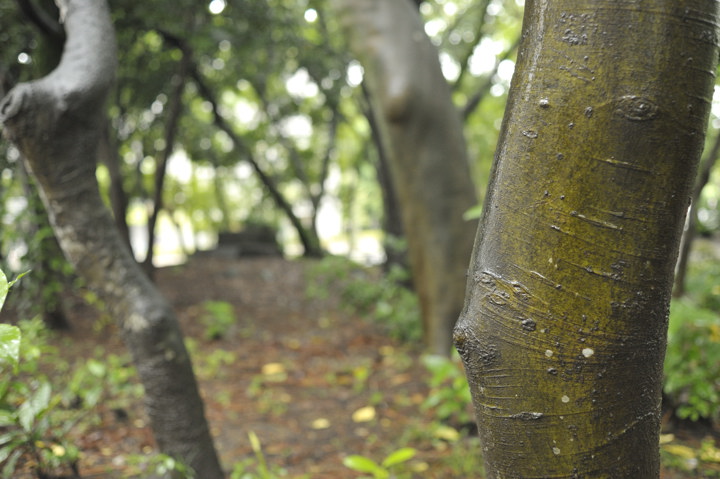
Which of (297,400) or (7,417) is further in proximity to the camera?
(297,400)

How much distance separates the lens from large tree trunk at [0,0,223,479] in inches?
79.2

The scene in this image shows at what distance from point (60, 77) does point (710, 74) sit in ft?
6.76

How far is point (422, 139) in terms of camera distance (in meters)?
4.54

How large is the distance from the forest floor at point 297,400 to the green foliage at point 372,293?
0.56ft

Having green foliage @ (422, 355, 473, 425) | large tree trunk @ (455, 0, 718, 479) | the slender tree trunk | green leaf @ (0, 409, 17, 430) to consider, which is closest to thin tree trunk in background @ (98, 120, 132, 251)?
the slender tree trunk

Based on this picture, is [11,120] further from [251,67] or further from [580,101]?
[251,67]

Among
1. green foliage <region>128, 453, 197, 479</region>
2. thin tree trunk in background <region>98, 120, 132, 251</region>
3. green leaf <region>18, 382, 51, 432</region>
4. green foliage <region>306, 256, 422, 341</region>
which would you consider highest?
thin tree trunk in background <region>98, 120, 132, 251</region>

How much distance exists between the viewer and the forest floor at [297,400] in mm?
3164

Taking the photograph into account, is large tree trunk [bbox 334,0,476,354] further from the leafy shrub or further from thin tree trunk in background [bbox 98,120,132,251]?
thin tree trunk in background [bbox 98,120,132,251]

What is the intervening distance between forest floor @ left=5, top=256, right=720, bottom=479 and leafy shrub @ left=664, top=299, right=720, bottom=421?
0.79 ft

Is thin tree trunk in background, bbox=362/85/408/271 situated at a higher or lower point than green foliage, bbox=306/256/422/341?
higher

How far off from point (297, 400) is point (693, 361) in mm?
2933

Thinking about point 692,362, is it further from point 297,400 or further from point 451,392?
point 297,400

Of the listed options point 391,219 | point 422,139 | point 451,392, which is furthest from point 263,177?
point 451,392
